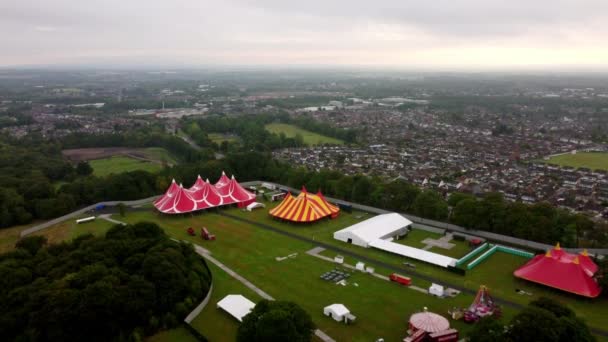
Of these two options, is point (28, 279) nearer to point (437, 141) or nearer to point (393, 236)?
point (393, 236)

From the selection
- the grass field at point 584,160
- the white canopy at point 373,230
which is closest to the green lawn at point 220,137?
the white canopy at point 373,230

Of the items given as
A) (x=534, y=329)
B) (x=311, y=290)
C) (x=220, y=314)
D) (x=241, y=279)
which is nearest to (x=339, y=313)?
(x=311, y=290)

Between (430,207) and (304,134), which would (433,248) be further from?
(304,134)

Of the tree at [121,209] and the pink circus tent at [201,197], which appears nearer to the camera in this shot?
the pink circus tent at [201,197]

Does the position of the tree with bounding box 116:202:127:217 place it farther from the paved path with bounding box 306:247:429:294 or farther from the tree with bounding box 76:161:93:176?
the tree with bounding box 76:161:93:176

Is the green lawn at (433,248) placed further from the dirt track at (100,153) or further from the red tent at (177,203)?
the dirt track at (100,153)

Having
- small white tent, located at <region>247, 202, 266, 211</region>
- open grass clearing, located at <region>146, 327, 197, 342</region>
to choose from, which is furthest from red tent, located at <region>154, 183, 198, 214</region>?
open grass clearing, located at <region>146, 327, 197, 342</region>

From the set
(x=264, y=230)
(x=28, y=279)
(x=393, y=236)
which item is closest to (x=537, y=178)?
(x=393, y=236)
